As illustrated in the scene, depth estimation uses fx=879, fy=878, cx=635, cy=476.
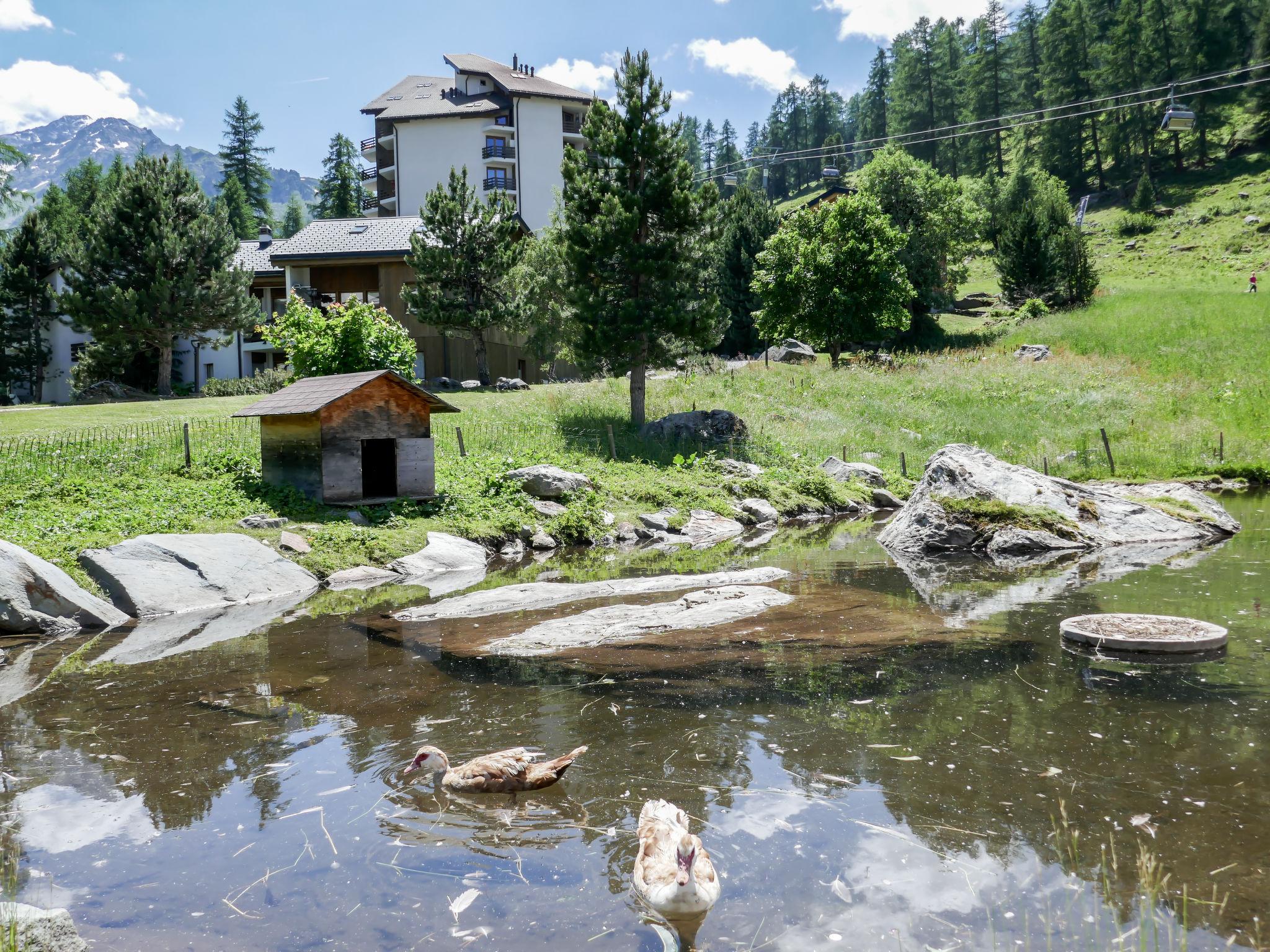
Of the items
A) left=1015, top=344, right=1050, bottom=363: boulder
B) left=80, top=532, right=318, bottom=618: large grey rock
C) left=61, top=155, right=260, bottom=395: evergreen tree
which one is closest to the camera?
left=80, top=532, right=318, bottom=618: large grey rock

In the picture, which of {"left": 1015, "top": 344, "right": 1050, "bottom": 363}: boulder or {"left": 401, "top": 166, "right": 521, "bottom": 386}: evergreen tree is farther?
{"left": 1015, "top": 344, "right": 1050, "bottom": 363}: boulder

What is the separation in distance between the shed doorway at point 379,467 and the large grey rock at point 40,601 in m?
9.01

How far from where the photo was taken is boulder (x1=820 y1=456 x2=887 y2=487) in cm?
2959

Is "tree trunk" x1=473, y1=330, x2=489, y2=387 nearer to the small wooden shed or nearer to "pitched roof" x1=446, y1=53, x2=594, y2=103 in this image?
the small wooden shed

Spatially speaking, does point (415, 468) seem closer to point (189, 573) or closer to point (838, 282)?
point (189, 573)

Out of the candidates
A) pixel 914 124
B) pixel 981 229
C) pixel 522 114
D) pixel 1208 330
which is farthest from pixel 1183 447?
pixel 914 124

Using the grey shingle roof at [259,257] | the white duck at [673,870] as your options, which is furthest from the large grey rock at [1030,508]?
the grey shingle roof at [259,257]

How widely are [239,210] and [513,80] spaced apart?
28.7 m

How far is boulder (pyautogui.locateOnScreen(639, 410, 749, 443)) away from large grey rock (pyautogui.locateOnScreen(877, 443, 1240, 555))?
1073 cm

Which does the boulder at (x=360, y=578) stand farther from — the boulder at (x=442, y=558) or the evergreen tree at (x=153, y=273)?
the evergreen tree at (x=153, y=273)

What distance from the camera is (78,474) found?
1950cm

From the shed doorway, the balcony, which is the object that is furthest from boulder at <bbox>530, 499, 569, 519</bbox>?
the balcony

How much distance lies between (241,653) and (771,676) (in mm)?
6521

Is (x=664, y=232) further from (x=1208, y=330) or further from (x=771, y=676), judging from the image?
(x=1208, y=330)
